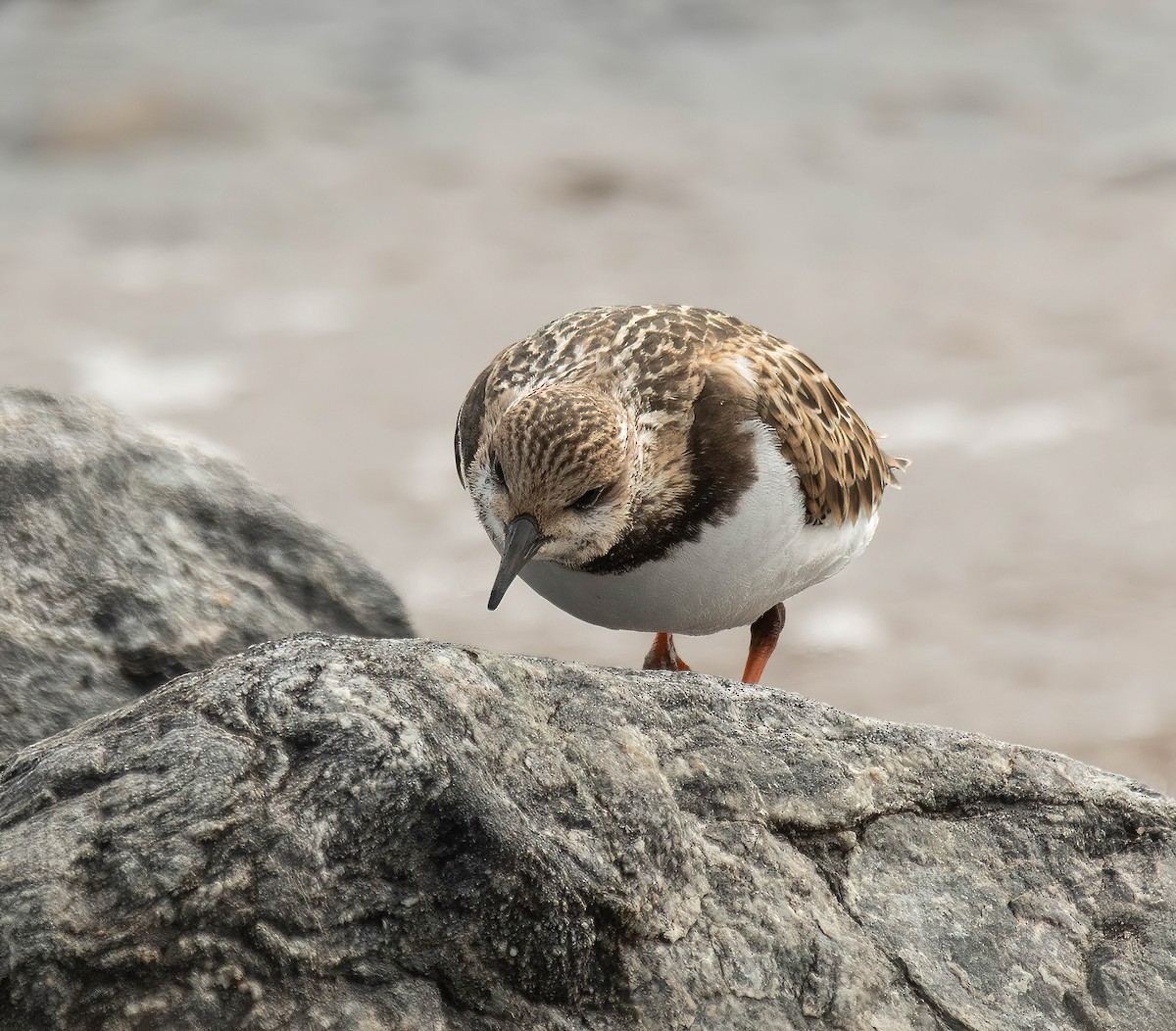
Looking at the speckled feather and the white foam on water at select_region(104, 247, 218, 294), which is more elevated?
the white foam on water at select_region(104, 247, 218, 294)

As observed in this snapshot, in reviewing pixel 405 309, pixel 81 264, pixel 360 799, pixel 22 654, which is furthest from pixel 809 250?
pixel 360 799

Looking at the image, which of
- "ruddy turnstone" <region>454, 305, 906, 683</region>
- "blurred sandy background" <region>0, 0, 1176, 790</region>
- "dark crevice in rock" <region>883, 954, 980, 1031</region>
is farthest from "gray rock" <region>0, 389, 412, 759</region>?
"blurred sandy background" <region>0, 0, 1176, 790</region>

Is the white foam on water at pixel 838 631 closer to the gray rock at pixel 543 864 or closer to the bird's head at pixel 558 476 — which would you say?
the bird's head at pixel 558 476

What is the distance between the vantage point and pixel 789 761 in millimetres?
2945

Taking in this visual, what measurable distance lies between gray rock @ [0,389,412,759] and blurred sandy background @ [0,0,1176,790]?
3738mm

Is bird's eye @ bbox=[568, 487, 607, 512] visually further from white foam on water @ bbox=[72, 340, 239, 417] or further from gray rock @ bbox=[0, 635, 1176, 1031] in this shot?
white foam on water @ bbox=[72, 340, 239, 417]

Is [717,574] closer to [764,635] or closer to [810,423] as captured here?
[810,423]

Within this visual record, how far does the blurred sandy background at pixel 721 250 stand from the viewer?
8.49 m

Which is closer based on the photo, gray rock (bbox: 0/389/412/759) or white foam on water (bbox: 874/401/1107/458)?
gray rock (bbox: 0/389/412/759)

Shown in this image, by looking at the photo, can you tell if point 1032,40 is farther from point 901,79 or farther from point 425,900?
point 425,900

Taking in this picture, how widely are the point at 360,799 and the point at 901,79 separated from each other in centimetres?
1400

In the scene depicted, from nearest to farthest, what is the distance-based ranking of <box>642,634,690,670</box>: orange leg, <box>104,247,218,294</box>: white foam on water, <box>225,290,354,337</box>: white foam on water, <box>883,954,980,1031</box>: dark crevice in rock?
<box>883,954,980,1031</box>: dark crevice in rock, <box>642,634,690,670</box>: orange leg, <box>225,290,354,337</box>: white foam on water, <box>104,247,218,294</box>: white foam on water

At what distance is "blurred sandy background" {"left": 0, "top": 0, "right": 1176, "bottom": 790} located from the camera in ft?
27.9

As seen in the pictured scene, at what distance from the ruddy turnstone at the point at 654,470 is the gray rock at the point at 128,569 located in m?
0.58
